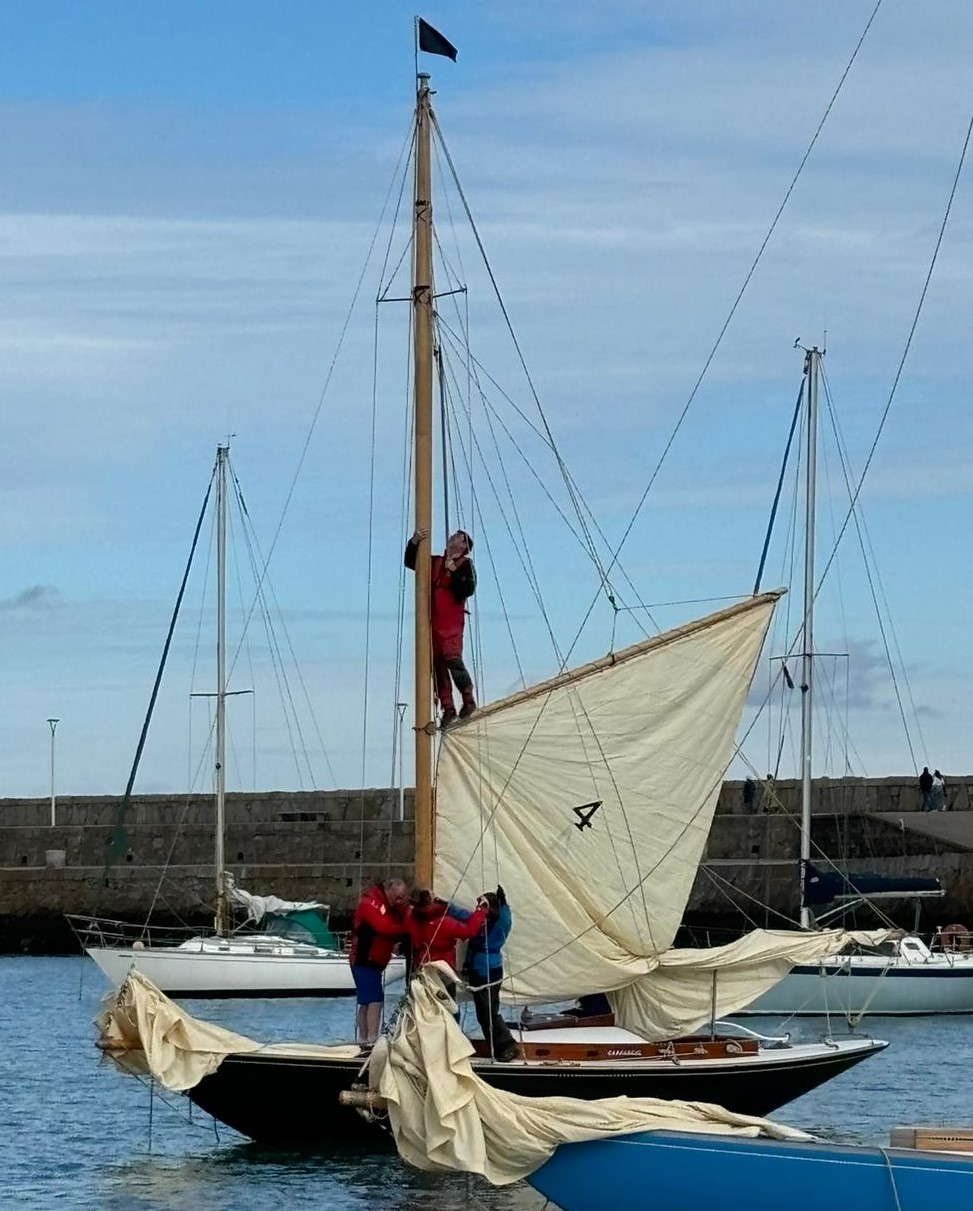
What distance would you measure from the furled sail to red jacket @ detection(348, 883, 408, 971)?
2.71 ft

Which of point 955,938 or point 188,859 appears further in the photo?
point 188,859

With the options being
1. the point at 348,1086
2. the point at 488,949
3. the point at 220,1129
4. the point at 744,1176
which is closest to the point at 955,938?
the point at 220,1129

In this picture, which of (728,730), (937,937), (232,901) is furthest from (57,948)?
(728,730)

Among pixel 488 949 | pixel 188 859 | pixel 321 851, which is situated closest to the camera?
pixel 488 949

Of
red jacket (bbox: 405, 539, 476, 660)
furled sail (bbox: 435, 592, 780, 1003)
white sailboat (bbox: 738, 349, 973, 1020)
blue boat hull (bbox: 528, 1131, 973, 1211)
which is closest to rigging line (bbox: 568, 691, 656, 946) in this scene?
furled sail (bbox: 435, 592, 780, 1003)

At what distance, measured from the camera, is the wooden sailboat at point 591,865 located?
22.4 m

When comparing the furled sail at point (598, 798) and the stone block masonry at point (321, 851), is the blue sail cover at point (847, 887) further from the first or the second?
the furled sail at point (598, 798)

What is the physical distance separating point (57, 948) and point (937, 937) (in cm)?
2665

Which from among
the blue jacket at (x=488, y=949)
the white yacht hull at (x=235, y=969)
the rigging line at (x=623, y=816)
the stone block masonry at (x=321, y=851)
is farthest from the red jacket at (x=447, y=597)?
the stone block masonry at (x=321, y=851)

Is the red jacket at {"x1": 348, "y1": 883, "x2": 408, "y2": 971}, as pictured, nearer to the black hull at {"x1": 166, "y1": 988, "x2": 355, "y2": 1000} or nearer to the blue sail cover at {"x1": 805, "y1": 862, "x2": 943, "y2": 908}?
the blue sail cover at {"x1": 805, "y1": 862, "x2": 943, "y2": 908}

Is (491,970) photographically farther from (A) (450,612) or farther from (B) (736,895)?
(B) (736,895)

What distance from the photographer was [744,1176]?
55.6ft

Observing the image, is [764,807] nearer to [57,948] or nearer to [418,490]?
[57,948]

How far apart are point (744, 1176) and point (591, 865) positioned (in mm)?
7371
